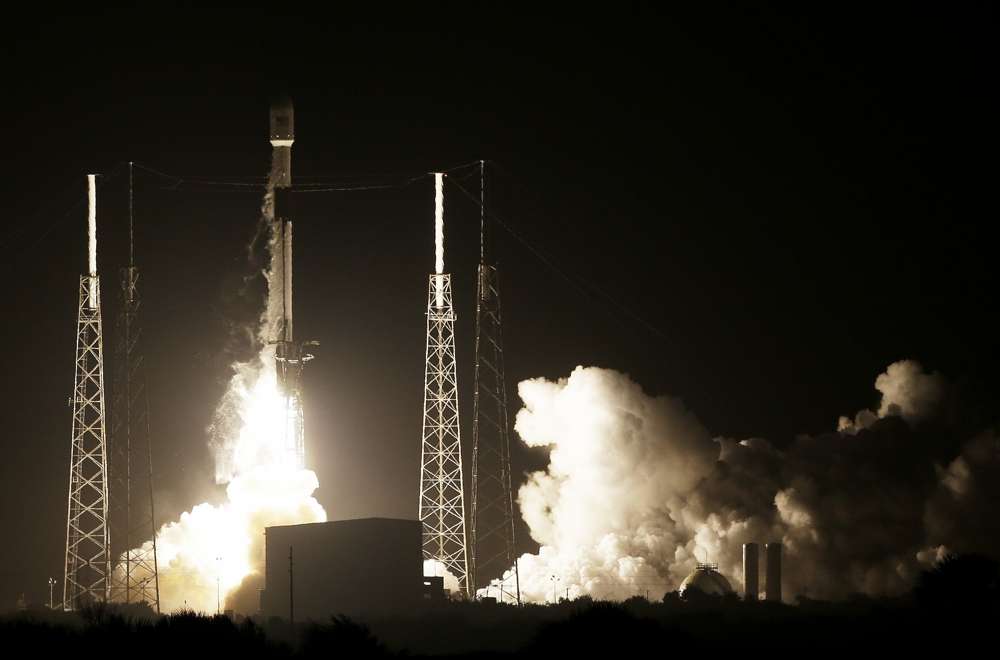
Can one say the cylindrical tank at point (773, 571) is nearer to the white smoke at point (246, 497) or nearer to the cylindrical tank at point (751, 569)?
the cylindrical tank at point (751, 569)

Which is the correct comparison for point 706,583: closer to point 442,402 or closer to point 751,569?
point 751,569

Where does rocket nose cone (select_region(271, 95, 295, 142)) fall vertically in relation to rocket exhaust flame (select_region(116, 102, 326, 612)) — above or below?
above

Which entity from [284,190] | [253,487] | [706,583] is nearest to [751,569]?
[706,583]

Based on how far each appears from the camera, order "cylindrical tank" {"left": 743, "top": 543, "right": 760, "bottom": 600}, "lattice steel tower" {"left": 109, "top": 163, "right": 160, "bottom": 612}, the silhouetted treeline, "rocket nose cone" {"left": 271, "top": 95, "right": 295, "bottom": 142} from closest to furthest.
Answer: the silhouetted treeline → "lattice steel tower" {"left": 109, "top": 163, "right": 160, "bottom": 612} → "rocket nose cone" {"left": 271, "top": 95, "right": 295, "bottom": 142} → "cylindrical tank" {"left": 743, "top": 543, "right": 760, "bottom": 600}

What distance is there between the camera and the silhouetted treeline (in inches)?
3002

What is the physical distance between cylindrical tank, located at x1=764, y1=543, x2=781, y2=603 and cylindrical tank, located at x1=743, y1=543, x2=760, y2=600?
0.58 meters

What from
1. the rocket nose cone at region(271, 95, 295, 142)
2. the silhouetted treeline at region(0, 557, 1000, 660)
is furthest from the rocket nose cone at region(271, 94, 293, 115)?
the silhouetted treeline at region(0, 557, 1000, 660)

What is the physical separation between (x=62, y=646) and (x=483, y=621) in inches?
879

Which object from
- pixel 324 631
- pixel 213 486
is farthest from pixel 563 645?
pixel 213 486

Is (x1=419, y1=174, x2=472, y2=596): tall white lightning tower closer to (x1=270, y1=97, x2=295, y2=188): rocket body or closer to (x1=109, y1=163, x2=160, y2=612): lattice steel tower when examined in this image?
(x1=270, y1=97, x2=295, y2=188): rocket body

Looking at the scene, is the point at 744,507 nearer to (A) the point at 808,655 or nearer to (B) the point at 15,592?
(A) the point at 808,655

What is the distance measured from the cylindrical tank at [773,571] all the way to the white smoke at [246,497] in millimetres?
18839

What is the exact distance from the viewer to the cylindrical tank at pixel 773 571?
10488 cm

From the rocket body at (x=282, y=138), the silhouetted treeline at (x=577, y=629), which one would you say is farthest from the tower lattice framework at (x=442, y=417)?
the rocket body at (x=282, y=138)
